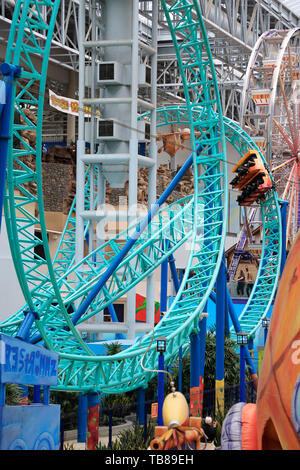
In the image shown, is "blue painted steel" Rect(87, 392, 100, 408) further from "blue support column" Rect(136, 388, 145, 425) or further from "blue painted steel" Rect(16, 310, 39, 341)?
"blue painted steel" Rect(16, 310, 39, 341)

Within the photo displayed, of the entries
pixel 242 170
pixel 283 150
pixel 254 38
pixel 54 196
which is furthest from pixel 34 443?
pixel 254 38

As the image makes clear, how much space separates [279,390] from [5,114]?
5126 millimetres

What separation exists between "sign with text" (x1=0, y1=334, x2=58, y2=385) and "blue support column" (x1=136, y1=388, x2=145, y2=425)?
31.6 ft

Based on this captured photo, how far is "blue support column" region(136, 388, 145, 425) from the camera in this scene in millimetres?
21312

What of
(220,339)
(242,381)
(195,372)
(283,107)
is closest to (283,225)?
(220,339)

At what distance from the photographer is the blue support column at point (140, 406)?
21312mm

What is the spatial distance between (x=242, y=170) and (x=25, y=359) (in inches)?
554

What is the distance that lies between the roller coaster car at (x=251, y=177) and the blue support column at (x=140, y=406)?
6.14 m

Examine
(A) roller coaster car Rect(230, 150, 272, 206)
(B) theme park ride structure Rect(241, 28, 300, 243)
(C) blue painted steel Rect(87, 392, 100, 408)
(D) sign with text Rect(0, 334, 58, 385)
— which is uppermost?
(B) theme park ride structure Rect(241, 28, 300, 243)

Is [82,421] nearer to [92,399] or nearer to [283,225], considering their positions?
[92,399]

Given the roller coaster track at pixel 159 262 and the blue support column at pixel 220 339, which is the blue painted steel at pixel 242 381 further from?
the blue support column at pixel 220 339

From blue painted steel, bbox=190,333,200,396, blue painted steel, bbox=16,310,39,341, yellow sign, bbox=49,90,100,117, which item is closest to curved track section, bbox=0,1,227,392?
blue painted steel, bbox=16,310,39,341

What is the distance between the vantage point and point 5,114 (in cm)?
1058

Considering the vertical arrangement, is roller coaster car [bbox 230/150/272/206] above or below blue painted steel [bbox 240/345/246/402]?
above
